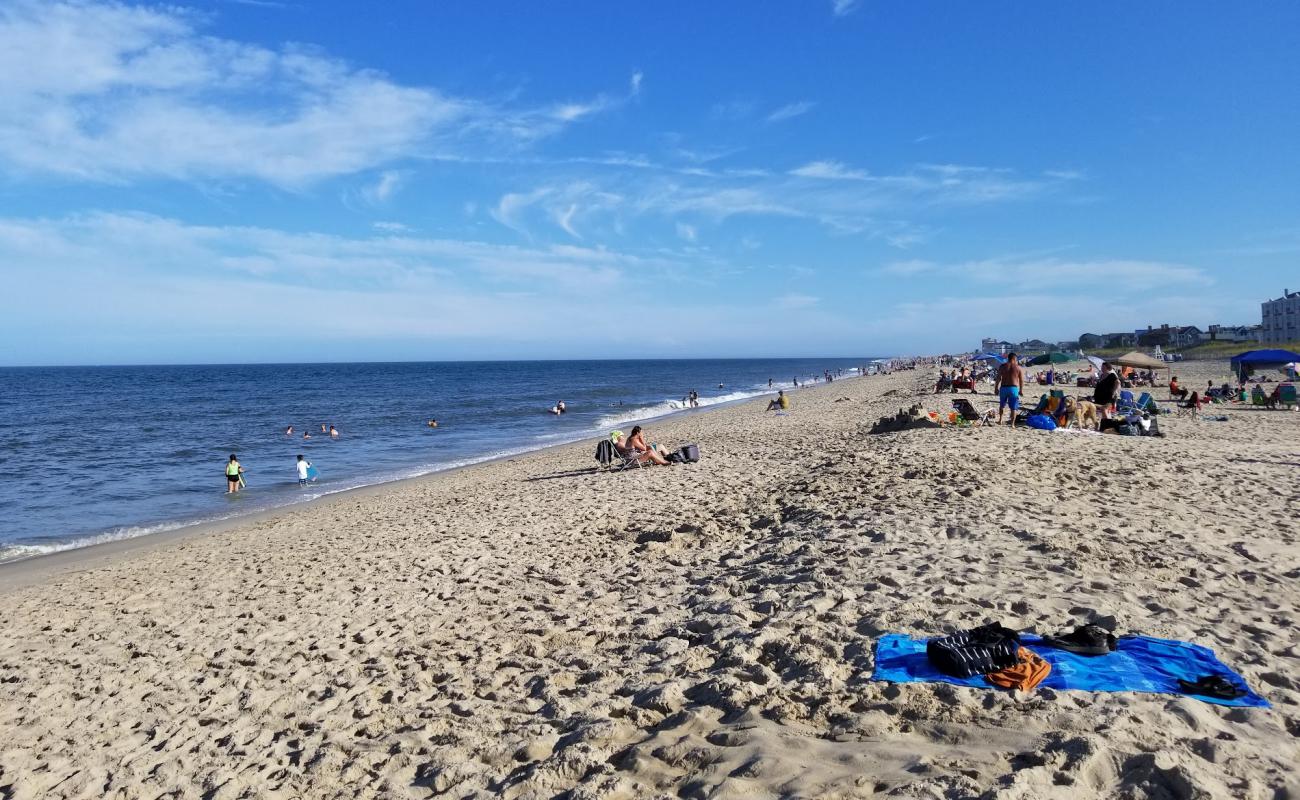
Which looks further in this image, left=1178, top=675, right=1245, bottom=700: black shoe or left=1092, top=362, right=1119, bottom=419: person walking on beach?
left=1092, top=362, right=1119, bottom=419: person walking on beach

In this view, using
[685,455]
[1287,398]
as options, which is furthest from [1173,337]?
[685,455]

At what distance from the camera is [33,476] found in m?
19.5

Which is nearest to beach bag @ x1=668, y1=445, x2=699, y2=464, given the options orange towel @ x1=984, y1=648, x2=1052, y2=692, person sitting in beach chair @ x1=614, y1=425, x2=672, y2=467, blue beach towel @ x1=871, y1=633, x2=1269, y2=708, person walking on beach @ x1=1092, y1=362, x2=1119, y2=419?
person sitting in beach chair @ x1=614, y1=425, x2=672, y2=467

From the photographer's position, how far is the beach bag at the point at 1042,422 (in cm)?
1435

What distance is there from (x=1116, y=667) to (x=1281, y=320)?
88.4 m

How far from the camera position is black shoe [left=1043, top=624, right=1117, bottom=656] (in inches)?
169

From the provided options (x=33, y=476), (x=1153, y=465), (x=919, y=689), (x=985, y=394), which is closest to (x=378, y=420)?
(x=33, y=476)

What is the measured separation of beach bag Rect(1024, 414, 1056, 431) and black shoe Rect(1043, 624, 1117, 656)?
1102 centimetres

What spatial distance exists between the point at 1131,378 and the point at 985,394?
→ 6.59 m

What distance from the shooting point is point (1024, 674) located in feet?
13.1

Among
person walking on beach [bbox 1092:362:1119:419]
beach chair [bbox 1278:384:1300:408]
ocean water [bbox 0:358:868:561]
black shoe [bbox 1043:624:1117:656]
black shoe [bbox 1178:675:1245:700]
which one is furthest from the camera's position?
beach chair [bbox 1278:384:1300:408]

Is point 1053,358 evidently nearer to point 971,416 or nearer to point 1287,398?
point 1287,398

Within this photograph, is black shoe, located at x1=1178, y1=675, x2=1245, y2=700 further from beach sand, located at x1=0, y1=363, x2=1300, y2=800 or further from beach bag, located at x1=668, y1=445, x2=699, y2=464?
beach bag, located at x1=668, y1=445, x2=699, y2=464

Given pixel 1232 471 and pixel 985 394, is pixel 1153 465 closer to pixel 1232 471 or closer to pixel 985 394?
pixel 1232 471
